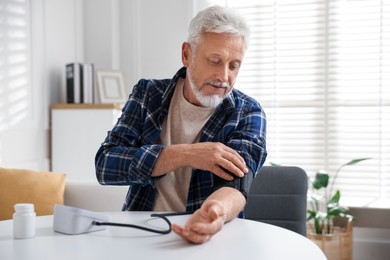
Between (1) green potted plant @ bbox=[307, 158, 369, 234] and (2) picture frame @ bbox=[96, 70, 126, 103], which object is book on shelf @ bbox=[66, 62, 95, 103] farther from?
(1) green potted plant @ bbox=[307, 158, 369, 234]

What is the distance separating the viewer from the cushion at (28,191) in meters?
2.46

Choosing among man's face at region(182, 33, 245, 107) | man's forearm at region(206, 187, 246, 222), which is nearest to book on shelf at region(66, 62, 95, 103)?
man's face at region(182, 33, 245, 107)

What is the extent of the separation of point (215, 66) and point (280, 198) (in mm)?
542

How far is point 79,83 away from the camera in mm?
3430

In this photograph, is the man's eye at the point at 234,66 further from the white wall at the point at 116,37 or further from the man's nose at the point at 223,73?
the white wall at the point at 116,37

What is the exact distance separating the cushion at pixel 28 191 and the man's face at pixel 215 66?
3.58 ft

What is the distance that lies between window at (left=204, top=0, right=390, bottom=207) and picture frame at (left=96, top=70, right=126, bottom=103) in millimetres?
841

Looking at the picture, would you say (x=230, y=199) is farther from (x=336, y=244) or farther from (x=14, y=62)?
(x=14, y=62)

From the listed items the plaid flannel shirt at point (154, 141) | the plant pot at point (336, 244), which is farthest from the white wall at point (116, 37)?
the plaid flannel shirt at point (154, 141)

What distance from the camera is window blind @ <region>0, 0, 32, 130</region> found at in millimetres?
2924

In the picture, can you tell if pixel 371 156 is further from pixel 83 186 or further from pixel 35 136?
pixel 35 136

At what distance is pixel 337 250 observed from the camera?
2998 mm

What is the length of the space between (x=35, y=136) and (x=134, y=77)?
0.88 metres

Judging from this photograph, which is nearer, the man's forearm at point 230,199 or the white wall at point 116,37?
the man's forearm at point 230,199
